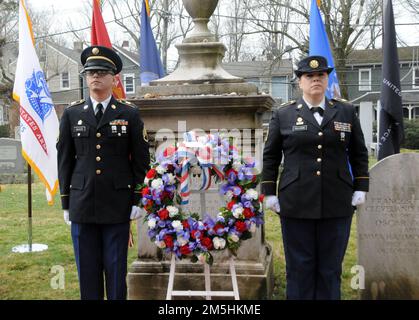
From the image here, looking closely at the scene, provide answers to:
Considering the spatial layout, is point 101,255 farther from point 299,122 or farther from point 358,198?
point 358,198

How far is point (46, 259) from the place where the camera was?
5996 millimetres

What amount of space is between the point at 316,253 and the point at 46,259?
3866 millimetres

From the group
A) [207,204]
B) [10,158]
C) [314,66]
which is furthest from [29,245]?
[10,158]

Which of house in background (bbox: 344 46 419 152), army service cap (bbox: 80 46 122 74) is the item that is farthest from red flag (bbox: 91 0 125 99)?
house in background (bbox: 344 46 419 152)

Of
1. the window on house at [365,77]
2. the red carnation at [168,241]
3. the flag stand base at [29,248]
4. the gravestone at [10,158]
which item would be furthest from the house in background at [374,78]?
the red carnation at [168,241]

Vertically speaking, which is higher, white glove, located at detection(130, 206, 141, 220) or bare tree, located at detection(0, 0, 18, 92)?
bare tree, located at detection(0, 0, 18, 92)

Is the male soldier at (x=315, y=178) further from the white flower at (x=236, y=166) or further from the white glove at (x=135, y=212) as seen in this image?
the white glove at (x=135, y=212)

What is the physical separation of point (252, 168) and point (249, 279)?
4.37ft

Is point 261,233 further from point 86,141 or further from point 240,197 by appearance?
point 86,141

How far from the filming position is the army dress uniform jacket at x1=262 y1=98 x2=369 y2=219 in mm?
3242

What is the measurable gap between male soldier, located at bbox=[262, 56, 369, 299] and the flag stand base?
4.18 metres

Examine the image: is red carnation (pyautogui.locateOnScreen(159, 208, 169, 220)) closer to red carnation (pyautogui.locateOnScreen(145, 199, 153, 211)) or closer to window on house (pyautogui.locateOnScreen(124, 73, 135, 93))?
red carnation (pyautogui.locateOnScreen(145, 199, 153, 211))

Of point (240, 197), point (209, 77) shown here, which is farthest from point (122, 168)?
point (209, 77)
